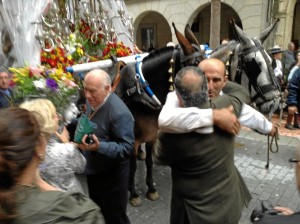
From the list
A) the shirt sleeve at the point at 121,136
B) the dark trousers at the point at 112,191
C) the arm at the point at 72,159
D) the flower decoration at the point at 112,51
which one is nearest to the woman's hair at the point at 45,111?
the arm at the point at 72,159

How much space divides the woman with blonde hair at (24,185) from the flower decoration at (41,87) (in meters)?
1.35

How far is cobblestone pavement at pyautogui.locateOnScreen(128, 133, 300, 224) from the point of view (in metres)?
3.74

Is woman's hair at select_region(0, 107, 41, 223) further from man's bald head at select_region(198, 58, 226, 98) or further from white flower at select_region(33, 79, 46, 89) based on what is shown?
man's bald head at select_region(198, 58, 226, 98)

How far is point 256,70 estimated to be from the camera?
3816mm

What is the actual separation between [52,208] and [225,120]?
1.23 metres

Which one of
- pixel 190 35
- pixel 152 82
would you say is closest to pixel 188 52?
pixel 190 35

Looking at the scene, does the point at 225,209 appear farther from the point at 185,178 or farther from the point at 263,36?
the point at 263,36

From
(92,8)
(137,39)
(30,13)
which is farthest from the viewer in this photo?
(137,39)

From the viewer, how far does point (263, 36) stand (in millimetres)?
4184

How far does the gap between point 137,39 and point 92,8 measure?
15.6 meters

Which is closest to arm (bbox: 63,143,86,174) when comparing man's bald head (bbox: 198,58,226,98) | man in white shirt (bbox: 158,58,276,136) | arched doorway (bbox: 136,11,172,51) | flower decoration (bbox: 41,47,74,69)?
man in white shirt (bbox: 158,58,276,136)

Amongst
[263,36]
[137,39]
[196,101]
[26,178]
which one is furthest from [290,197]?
[137,39]

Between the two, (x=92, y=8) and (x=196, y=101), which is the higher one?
(x=92, y=8)

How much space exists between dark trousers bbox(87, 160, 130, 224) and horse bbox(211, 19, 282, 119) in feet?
6.07
